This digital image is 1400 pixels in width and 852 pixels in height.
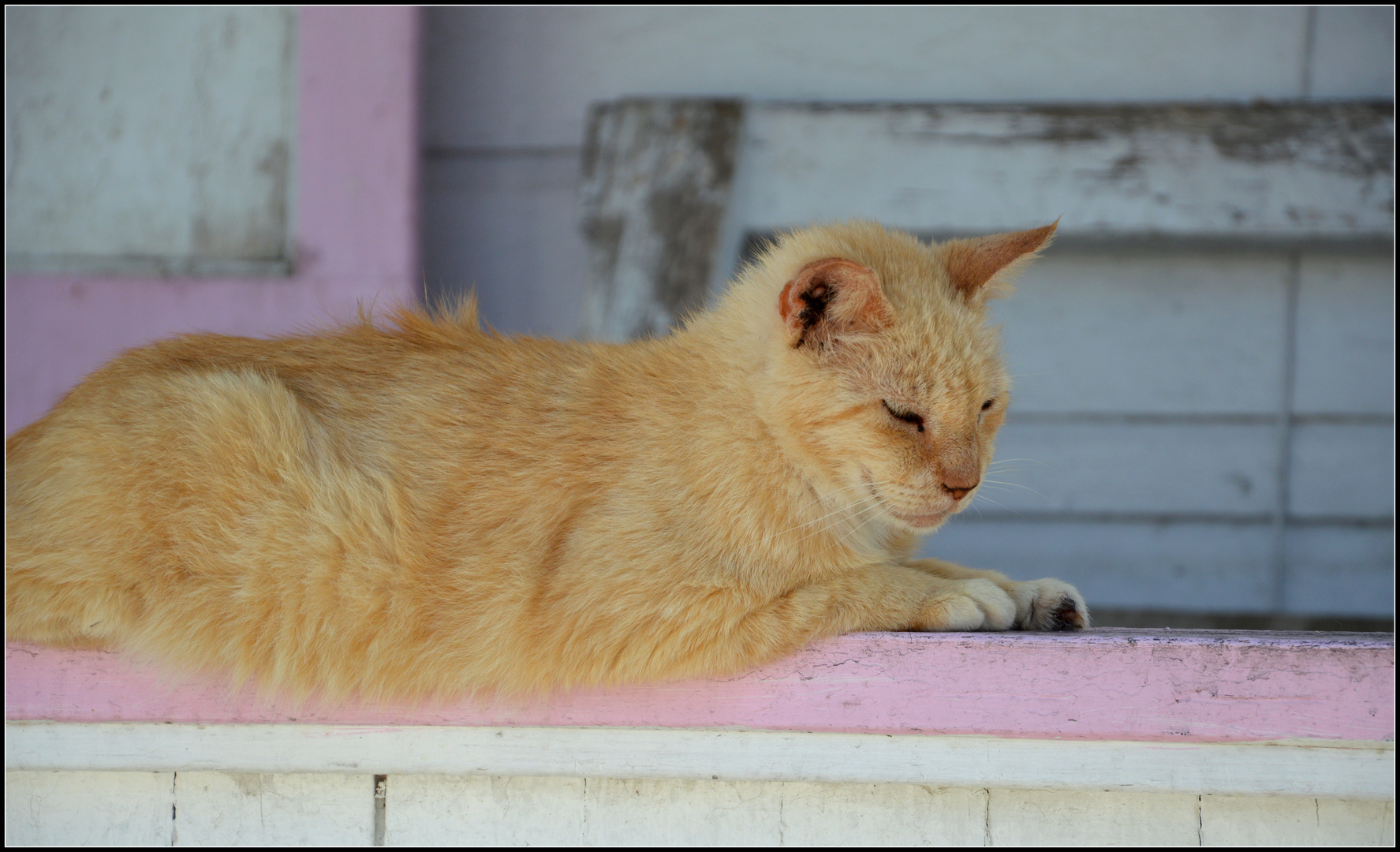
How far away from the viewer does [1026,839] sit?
1.45 metres

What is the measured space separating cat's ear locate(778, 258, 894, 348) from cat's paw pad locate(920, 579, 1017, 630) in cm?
43

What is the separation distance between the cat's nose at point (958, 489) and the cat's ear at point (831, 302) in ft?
0.89

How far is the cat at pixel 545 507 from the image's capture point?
149cm

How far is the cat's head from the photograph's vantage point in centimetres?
157

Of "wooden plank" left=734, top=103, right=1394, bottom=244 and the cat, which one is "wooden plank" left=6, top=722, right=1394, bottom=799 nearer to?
the cat

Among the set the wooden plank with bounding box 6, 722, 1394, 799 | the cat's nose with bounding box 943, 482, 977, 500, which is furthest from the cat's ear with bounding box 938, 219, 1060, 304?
the wooden plank with bounding box 6, 722, 1394, 799

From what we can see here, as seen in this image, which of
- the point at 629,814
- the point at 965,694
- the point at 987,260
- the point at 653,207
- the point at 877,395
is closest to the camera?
the point at 965,694

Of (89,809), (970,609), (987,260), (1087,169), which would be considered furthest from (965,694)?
(1087,169)

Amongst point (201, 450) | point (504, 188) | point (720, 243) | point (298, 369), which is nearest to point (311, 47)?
point (504, 188)

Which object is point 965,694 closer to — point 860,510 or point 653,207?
point 860,510

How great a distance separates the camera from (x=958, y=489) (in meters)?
1.58

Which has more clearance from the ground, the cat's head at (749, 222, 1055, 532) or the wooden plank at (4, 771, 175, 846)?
the cat's head at (749, 222, 1055, 532)

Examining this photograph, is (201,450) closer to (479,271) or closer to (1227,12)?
(479,271)

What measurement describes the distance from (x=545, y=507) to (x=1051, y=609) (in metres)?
0.82
